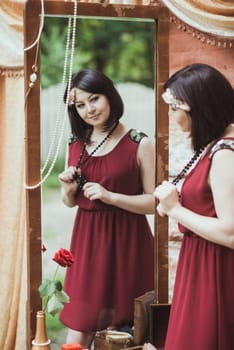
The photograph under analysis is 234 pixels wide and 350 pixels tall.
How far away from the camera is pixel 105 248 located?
2.20 m

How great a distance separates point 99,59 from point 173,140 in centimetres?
51

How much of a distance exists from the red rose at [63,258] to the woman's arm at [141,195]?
20cm

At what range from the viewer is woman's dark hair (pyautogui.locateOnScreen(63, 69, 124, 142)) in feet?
6.97

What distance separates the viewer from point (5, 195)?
2439mm

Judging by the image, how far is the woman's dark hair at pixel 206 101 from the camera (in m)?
1.92

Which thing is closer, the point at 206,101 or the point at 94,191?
the point at 206,101

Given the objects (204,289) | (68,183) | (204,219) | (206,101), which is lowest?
(204,289)

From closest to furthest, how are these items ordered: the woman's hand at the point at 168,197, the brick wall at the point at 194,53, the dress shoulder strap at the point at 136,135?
1. the woman's hand at the point at 168,197
2. the dress shoulder strap at the point at 136,135
3. the brick wall at the point at 194,53

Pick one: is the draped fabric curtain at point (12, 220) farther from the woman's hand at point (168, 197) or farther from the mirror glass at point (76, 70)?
the woman's hand at point (168, 197)

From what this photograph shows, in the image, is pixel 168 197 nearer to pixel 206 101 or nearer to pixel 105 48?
pixel 206 101

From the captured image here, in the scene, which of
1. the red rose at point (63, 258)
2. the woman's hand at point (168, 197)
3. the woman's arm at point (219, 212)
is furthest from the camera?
the red rose at point (63, 258)

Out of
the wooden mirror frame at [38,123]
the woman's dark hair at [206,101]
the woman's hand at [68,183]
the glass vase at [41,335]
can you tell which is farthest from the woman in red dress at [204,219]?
the glass vase at [41,335]

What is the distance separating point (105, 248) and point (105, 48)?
0.67 m

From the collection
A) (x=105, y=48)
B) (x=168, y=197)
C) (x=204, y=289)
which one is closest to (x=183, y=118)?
(x=168, y=197)
